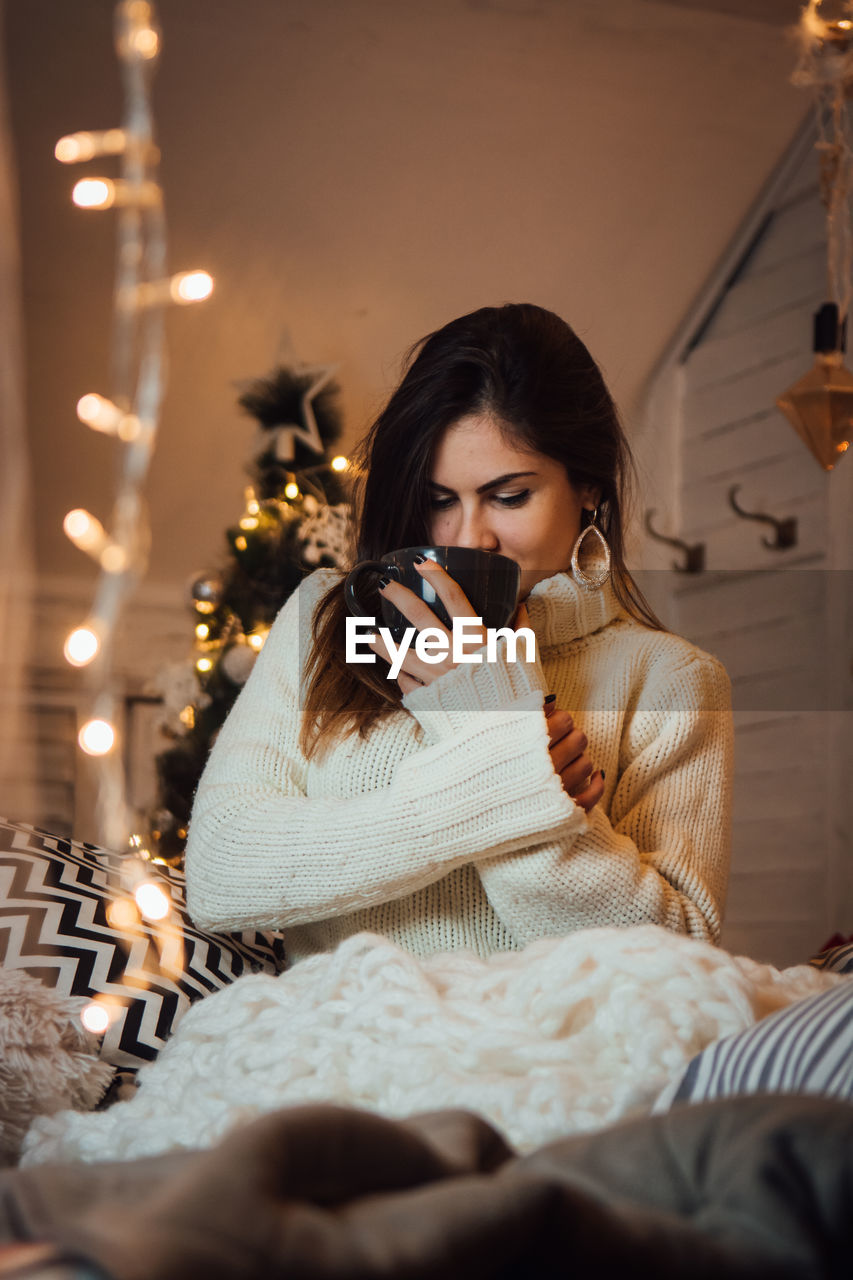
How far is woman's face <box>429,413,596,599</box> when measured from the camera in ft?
3.66

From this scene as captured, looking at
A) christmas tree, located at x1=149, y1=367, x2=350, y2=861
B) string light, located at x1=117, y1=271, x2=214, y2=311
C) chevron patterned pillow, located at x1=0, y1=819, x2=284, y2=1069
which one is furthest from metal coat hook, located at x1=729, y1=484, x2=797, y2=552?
chevron patterned pillow, located at x1=0, y1=819, x2=284, y2=1069

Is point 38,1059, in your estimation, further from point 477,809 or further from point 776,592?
point 776,592

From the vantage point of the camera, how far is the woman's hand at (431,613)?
36.8 inches

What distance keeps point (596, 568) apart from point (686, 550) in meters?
1.73

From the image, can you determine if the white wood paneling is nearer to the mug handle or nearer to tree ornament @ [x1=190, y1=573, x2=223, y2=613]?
tree ornament @ [x1=190, y1=573, x2=223, y2=613]

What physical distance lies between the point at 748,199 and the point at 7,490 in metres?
1.84

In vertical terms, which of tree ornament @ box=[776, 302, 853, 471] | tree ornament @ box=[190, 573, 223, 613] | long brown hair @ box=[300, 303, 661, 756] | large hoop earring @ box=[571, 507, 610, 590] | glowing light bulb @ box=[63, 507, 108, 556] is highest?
tree ornament @ box=[776, 302, 853, 471]

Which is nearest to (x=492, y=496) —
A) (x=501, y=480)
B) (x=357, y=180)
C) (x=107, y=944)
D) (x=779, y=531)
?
(x=501, y=480)

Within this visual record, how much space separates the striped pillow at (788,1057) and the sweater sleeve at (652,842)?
0.39m

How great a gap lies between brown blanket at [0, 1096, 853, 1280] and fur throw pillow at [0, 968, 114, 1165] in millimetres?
347

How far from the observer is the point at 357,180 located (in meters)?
2.38

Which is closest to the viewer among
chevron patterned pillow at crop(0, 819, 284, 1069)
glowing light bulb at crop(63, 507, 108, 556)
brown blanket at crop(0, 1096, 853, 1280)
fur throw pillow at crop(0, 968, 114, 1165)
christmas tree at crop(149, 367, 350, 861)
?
brown blanket at crop(0, 1096, 853, 1280)

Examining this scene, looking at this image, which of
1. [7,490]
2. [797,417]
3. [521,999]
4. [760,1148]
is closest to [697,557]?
[797,417]

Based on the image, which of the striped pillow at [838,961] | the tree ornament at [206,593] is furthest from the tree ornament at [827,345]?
the tree ornament at [206,593]
